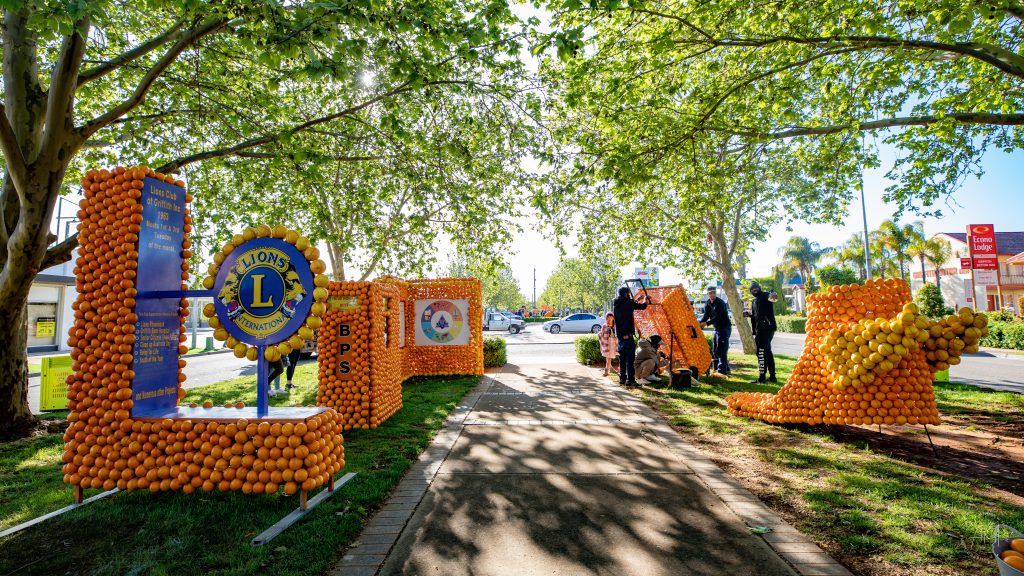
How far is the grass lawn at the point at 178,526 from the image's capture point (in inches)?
111

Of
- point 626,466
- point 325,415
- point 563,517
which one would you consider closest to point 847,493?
point 626,466

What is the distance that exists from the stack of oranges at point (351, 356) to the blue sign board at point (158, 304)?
200 centimetres

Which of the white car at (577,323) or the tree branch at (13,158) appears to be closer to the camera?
the tree branch at (13,158)

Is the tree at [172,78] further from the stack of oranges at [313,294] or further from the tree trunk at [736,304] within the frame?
the tree trunk at [736,304]

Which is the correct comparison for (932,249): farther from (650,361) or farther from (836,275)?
(650,361)

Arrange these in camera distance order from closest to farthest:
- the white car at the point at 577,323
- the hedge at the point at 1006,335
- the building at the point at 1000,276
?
1. the hedge at the point at 1006,335
2. the white car at the point at 577,323
3. the building at the point at 1000,276

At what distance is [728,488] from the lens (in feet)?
13.1

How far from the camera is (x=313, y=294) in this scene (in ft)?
12.4

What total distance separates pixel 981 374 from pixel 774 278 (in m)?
50.3

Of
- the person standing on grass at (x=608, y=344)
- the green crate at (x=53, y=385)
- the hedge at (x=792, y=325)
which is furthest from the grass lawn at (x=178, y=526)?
the hedge at (x=792, y=325)

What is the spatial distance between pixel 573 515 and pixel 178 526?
9.93 ft

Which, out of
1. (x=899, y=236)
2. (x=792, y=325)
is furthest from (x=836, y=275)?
(x=792, y=325)

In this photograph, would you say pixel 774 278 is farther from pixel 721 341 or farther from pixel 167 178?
pixel 167 178

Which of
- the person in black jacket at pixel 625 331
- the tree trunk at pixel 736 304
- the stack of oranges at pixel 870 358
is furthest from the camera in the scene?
the tree trunk at pixel 736 304
